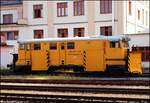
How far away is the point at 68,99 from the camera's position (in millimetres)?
16188

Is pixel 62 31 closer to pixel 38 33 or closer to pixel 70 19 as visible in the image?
pixel 70 19

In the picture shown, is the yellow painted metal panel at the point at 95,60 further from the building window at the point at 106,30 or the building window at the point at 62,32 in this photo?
the building window at the point at 62,32

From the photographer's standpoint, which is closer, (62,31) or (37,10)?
(62,31)

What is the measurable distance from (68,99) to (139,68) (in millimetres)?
16316

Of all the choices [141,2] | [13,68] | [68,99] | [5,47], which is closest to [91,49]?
[13,68]

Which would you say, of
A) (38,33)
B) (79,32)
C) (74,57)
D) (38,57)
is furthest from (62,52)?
(38,33)

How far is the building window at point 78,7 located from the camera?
5225cm

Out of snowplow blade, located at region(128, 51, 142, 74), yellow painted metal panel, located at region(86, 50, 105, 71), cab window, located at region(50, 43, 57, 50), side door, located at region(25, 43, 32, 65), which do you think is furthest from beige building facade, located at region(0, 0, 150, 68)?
snowplow blade, located at region(128, 51, 142, 74)

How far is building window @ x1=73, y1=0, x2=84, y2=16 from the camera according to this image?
52.2 metres

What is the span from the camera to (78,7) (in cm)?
5259

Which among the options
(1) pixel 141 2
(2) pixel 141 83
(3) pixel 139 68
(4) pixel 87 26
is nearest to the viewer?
(2) pixel 141 83

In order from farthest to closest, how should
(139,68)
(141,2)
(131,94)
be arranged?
(141,2) < (139,68) < (131,94)

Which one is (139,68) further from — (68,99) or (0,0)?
(0,0)

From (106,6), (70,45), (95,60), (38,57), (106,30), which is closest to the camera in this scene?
(95,60)
